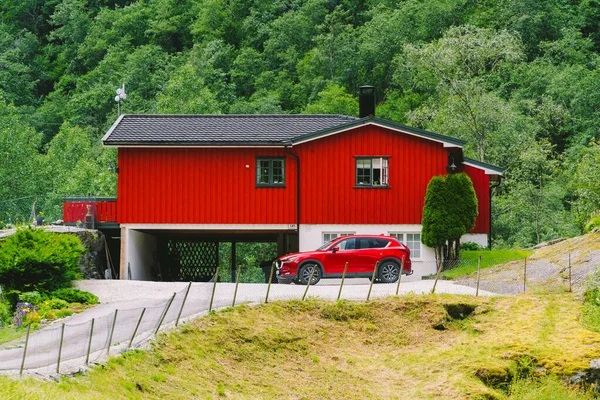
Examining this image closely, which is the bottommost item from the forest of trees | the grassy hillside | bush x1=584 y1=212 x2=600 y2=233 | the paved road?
the grassy hillside

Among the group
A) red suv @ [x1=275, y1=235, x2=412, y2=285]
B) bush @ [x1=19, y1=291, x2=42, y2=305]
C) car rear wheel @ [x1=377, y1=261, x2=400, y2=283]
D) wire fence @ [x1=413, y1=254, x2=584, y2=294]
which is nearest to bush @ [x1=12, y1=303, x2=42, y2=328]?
bush @ [x1=19, y1=291, x2=42, y2=305]

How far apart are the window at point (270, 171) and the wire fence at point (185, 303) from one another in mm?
5931

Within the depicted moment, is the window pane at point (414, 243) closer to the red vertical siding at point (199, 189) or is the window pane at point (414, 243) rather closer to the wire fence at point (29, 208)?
the red vertical siding at point (199, 189)

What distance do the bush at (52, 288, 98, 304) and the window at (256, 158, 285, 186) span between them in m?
10.3

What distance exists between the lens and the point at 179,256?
152 ft

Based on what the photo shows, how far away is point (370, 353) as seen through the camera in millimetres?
24641

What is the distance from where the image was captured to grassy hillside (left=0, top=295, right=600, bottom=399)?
67.5 feet

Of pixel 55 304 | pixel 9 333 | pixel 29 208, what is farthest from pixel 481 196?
pixel 29 208

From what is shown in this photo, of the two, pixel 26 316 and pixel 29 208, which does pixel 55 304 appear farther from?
→ pixel 29 208

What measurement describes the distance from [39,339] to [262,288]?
9.42 m

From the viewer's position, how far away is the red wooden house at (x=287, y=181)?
3769cm

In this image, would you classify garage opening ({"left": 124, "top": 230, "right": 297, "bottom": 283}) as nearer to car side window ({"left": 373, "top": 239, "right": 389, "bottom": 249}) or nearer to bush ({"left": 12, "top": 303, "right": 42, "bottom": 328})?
car side window ({"left": 373, "top": 239, "right": 389, "bottom": 249})

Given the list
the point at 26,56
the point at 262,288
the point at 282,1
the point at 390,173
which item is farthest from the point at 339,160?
the point at 26,56

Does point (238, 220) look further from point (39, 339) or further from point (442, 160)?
point (39, 339)
